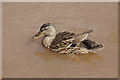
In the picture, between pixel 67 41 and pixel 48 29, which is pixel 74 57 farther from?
pixel 48 29

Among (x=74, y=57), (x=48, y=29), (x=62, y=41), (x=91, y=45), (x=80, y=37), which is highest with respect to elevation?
(x=48, y=29)

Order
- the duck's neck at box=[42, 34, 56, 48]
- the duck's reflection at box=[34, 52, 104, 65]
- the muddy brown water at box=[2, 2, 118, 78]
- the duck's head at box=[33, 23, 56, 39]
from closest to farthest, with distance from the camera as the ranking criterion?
the muddy brown water at box=[2, 2, 118, 78] → the duck's reflection at box=[34, 52, 104, 65] → the duck's head at box=[33, 23, 56, 39] → the duck's neck at box=[42, 34, 56, 48]

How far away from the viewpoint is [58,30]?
8141mm

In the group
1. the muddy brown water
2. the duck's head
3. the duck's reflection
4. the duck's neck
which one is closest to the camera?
the muddy brown water

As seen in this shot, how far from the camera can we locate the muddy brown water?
258 inches

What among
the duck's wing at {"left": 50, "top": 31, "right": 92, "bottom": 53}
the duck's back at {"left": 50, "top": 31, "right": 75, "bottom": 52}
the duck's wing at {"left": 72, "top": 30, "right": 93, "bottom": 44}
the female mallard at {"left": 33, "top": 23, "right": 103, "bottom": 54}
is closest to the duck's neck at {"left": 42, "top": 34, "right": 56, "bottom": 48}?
the female mallard at {"left": 33, "top": 23, "right": 103, "bottom": 54}

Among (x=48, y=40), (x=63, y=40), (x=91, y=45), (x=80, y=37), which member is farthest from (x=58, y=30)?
(x=91, y=45)

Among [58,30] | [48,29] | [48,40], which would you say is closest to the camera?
[48,29]

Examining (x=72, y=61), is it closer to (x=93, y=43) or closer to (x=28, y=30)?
(x=93, y=43)

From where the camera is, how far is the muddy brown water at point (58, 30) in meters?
6.54

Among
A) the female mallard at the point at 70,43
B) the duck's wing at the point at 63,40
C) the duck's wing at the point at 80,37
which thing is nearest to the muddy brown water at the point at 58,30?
the female mallard at the point at 70,43

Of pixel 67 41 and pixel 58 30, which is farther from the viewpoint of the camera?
pixel 58 30

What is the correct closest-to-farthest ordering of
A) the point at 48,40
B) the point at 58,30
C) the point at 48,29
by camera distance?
the point at 48,29 < the point at 48,40 < the point at 58,30

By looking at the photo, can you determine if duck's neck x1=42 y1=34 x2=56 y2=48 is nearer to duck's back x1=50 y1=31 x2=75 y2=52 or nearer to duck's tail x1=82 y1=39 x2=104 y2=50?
duck's back x1=50 y1=31 x2=75 y2=52
